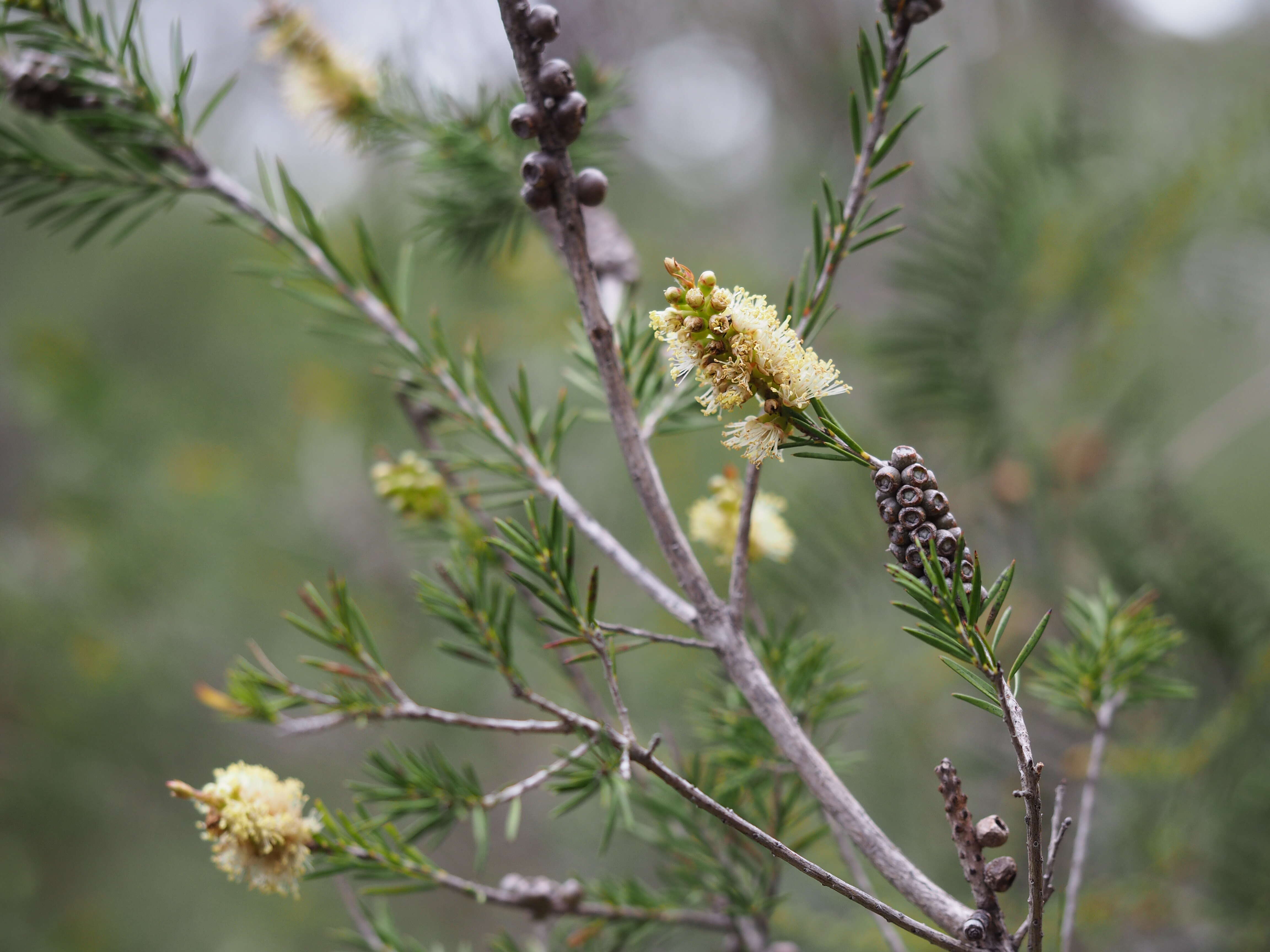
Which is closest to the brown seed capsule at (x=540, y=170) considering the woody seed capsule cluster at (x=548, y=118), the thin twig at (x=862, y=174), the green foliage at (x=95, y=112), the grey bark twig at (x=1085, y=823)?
the woody seed capsule cluster at (x=548, y=118)

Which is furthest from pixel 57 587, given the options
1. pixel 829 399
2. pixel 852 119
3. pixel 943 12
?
pixel 943 12

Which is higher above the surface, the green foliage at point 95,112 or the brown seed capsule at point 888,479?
the green foliage at point 95,112

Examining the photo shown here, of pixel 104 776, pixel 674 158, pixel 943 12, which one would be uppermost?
pixel 674 158

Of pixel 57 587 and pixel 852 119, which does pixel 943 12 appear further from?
pixel 57 587

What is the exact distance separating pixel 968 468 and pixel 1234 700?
28 centimetres

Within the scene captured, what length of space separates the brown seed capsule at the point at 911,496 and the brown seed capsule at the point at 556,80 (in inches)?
7.7

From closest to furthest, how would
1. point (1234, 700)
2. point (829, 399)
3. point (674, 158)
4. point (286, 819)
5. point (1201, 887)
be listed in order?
point (286, 819), point (1234, 700), point (1201, 887), point (829, 399), point (674, 158)

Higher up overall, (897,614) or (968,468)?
(897,614)

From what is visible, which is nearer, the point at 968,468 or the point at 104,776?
the point at 968,468

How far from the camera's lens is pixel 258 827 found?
0.99ft

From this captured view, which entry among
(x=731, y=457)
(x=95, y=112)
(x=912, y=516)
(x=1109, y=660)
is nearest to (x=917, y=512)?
(x=912, y=516)

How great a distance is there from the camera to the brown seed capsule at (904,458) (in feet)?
0.80

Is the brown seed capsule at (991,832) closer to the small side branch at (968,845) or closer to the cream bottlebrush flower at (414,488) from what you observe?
the small side branch at (968,845)

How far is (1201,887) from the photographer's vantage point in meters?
0.70
